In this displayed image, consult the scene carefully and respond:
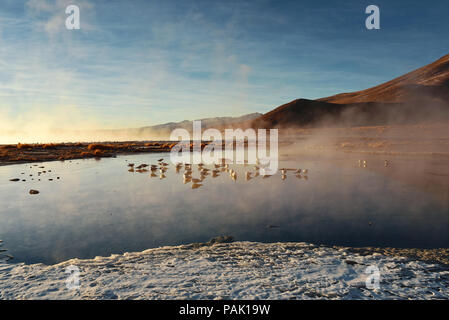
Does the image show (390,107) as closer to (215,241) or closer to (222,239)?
(222,239)

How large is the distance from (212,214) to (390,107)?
11641 cm

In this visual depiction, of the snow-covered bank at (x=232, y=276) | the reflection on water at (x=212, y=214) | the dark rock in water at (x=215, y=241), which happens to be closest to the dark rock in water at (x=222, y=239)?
the dark rock in water at (x=215, y=241)

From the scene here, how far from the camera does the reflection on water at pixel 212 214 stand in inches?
289

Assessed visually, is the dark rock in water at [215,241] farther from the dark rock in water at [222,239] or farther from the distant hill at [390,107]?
the distant hill at [390,107]

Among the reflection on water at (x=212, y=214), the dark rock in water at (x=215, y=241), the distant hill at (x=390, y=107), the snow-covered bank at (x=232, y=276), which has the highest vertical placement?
the distant hill at (x=390, y=107)

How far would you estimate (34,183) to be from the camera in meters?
16.3

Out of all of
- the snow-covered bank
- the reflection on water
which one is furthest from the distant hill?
the snow-covered bank

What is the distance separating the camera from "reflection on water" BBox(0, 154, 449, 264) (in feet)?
24.1

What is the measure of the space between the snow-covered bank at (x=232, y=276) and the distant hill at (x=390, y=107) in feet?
306

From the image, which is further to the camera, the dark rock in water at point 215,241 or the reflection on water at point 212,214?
the reflection on water at point 212,214

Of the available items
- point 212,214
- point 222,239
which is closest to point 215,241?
point 222,239

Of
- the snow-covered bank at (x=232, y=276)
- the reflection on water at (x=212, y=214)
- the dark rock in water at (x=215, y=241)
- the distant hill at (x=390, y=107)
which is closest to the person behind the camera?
the snow-covered bank at (x=232, y=276)
